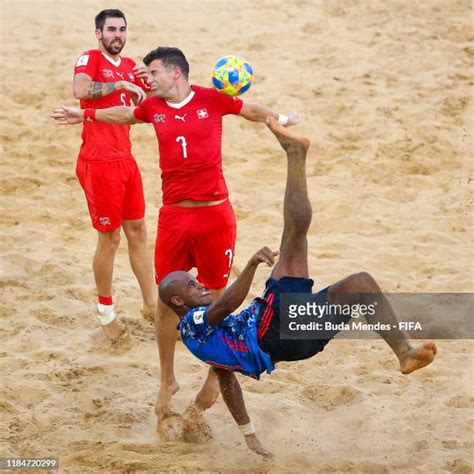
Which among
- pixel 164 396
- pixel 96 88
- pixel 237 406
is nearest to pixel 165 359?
pixel 164 396

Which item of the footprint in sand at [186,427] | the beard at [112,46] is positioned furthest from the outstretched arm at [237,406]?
the beard at [112,46]

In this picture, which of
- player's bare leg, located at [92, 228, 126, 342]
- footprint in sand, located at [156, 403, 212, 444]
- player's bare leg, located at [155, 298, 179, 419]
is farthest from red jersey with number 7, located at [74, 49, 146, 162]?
footprint in sand, located at [156, 403, 212, 444]

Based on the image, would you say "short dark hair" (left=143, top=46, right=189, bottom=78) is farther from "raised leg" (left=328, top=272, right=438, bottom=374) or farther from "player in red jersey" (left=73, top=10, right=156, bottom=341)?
"raised leg" (left=328, top=272, right=438, bottom=374)

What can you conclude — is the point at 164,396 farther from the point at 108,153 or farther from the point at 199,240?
the point at 108,153

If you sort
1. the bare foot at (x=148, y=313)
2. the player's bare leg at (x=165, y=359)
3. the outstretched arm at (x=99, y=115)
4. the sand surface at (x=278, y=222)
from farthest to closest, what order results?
1. the bare foot at (x=148, y=313)
2. the outstretched arm at (x=99, y=115)
3. the player's bare leg at (x=165, y=359)
4. the sand surface at (x=278, y=222)

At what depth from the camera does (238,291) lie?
545 cm

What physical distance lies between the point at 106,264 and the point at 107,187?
0.57 meters

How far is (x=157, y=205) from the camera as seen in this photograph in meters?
9.84

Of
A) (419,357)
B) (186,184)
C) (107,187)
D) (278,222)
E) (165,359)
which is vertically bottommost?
(165,359)

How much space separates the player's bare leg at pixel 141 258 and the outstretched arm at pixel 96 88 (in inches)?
39.9

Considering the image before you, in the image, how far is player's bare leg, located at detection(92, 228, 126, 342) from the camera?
7.48 m

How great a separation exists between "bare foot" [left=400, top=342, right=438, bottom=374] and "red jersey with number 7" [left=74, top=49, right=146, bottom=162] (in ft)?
9.62

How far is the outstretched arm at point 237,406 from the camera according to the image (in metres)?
5.89

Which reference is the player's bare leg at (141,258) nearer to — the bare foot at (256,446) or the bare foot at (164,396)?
the bare foot at (164,396)
